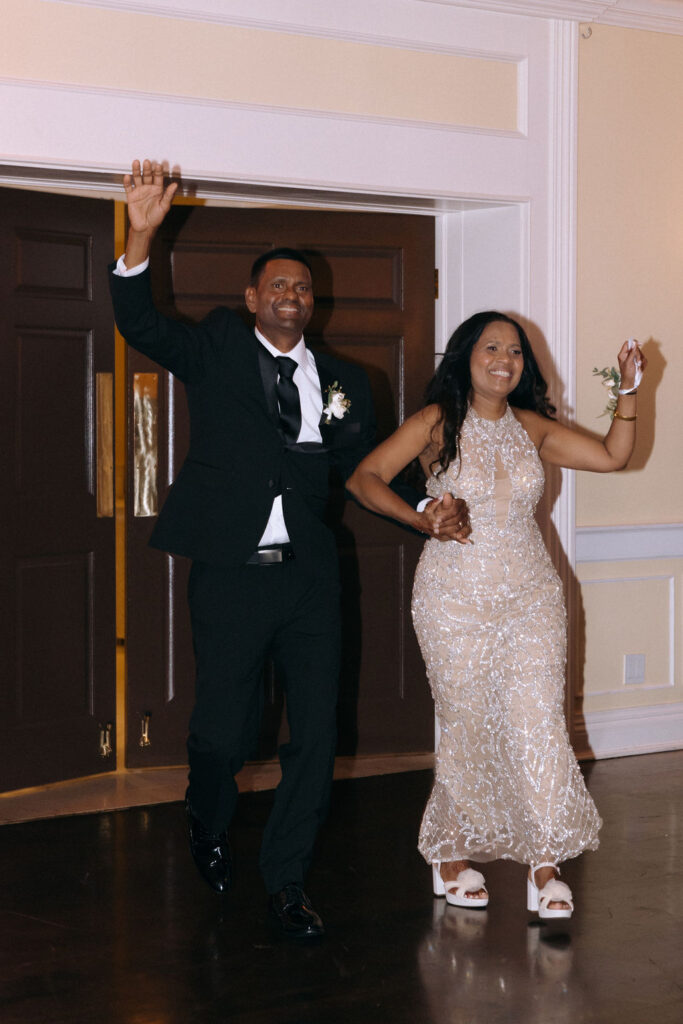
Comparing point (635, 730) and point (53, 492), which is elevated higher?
point (53, 492)

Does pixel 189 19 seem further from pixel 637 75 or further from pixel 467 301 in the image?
pixel 637 75

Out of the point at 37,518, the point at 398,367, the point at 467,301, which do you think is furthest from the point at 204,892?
the point at 467,301

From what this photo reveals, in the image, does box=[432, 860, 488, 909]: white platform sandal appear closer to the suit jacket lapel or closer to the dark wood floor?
the dark wood floor

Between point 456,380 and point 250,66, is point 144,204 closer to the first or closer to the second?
point 456,380

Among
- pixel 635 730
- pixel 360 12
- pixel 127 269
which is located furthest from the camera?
pixel 635 730

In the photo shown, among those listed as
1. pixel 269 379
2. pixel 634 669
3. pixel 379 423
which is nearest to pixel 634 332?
pixel 379 423

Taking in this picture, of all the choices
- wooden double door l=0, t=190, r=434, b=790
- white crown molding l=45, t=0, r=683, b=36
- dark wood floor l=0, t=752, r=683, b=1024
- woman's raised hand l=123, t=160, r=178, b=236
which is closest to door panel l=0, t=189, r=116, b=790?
wooden double door l=0, t=190, r=434, b=790

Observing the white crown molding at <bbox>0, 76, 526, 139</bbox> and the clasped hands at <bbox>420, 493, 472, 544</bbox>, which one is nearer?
the clasped hands at <bbox>420, 493, 472, 544</bbox>

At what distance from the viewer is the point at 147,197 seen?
3.21m

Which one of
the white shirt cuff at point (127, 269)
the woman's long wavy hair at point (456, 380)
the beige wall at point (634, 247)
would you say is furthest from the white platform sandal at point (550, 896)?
the beige wall at point (634, 247)

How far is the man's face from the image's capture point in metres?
3.44

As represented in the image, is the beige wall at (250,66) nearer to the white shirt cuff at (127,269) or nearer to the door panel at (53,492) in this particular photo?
the door panel at (53,492)

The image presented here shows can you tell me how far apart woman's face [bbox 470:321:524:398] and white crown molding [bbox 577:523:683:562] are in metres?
1.80

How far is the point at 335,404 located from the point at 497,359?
1.66 ft
